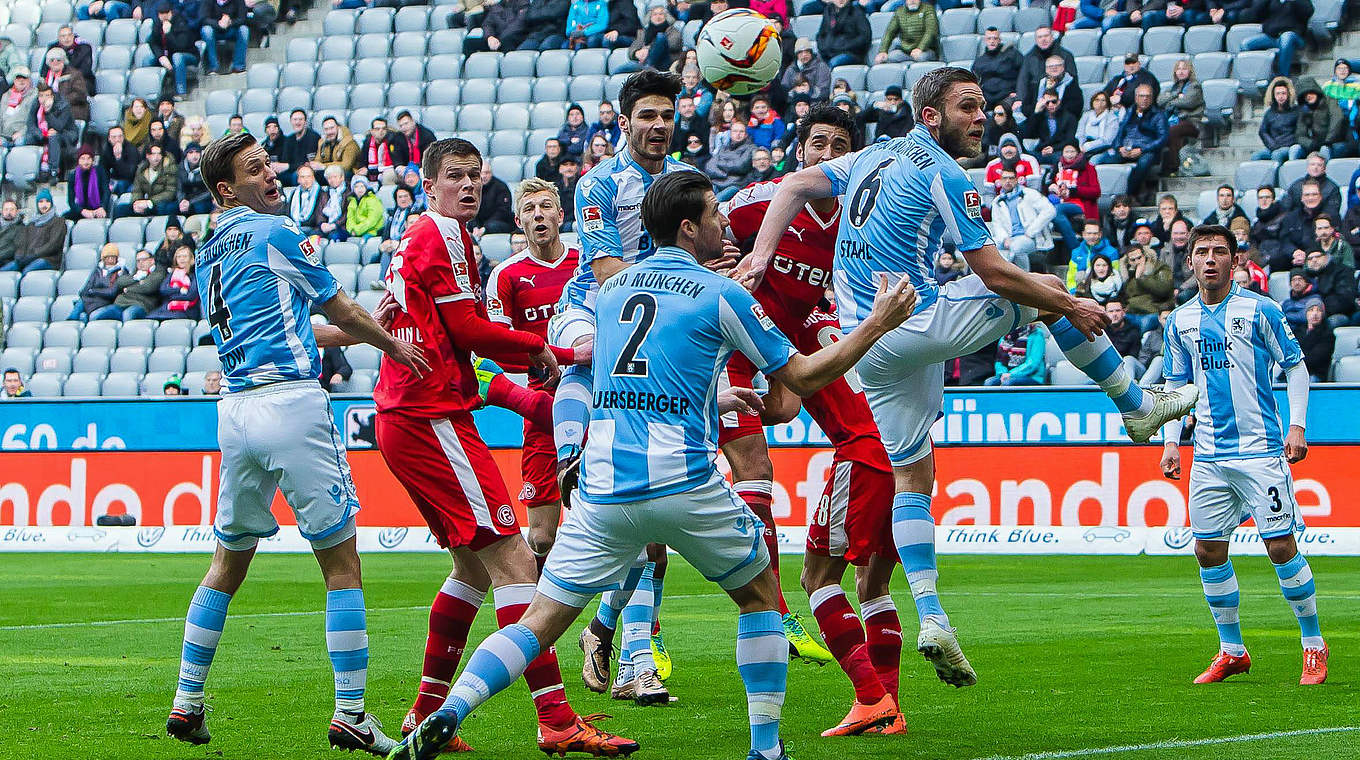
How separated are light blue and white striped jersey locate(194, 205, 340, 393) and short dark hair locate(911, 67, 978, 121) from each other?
102 inches

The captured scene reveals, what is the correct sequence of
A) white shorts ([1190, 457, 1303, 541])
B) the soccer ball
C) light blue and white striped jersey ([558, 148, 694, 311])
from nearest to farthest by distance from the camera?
light blue and white striped jersey ([558, 148, 694, 311])
white shorts ([1190, 457, 1303, 541])
the soccer ball

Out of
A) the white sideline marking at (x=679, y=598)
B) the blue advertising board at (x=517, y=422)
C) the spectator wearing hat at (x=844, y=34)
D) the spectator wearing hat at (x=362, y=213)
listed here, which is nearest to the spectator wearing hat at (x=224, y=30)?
the spectator wearing hat at (x=362, y=213)

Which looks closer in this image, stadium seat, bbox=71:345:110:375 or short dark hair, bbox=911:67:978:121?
short dark hair, bbox=911:67:978:121

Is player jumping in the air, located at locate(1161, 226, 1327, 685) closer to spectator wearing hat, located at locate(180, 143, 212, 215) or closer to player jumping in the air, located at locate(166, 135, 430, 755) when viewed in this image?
player jumping in the air, located at locate(166, 135, 430, 755)

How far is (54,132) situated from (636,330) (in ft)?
73.5

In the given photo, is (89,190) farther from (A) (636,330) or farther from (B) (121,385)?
(A) (636,330)

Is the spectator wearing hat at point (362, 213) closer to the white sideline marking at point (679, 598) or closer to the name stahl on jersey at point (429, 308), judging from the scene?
the white sideline marking at point (679, 598)

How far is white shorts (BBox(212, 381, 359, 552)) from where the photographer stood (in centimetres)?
625

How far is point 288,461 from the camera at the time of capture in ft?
20.5

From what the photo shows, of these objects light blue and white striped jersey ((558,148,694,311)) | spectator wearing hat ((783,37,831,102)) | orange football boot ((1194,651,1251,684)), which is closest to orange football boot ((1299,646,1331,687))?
orange football boot ((1194,651,1251,684))

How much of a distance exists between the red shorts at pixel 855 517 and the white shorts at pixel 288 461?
2.06 meters

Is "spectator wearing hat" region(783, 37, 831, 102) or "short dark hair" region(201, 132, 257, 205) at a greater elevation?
"spectator wearing hat" region(783, 37, 831, 102)

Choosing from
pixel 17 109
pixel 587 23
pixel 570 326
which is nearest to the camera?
pixel 570 326

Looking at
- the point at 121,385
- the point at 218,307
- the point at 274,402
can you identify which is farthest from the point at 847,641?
the point at 121,385
